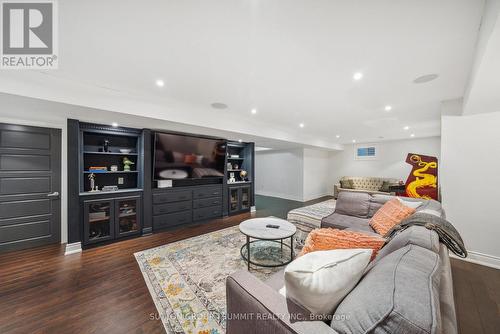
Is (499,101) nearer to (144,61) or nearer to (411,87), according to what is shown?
(411,87)

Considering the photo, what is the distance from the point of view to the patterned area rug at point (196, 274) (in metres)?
1.62

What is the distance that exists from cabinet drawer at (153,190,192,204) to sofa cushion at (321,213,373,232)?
2.86 m

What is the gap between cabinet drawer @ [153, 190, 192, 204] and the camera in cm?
371

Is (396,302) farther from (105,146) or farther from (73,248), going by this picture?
(105,146)

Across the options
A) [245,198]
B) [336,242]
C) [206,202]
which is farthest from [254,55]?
[245,198]

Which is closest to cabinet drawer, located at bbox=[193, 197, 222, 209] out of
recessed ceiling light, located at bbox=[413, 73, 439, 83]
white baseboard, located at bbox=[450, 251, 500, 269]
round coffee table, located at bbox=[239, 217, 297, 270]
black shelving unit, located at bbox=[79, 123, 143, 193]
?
black shelving unit, located at bbox=[79, 123, 143, 193]

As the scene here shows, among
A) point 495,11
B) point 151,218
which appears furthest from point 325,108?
point 151,218

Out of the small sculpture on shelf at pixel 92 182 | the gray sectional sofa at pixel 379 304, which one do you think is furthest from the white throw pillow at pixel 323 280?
the small sculpture on shelf at pixel 92 182

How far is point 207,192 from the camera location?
4.42m

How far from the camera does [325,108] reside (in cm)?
345

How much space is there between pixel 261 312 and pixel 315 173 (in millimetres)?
7423

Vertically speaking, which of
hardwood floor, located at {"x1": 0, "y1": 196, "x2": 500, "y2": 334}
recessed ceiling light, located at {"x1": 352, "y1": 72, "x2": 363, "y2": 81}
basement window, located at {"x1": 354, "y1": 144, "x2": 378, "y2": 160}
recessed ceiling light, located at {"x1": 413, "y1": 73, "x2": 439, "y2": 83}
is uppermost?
recessed ceiling light, located at {"x1": 413, "y1": 73, "x2": 439, "y2": 83}

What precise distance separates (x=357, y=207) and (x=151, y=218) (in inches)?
152

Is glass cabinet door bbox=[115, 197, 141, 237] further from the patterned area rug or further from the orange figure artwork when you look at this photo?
the orange figure artwork
